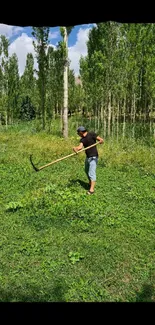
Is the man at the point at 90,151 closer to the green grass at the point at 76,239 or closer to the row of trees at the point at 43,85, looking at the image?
the green grass at the point at 76,239

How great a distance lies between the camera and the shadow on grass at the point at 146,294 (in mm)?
3367

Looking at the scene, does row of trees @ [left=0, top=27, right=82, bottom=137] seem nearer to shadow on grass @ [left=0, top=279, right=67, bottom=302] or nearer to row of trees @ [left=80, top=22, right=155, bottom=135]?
row of trees @ [left=80, top=22, right=155, bottom=135]

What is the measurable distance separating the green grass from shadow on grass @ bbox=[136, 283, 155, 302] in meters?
0.01

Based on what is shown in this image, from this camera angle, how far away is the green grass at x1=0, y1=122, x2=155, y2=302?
360 centimetres

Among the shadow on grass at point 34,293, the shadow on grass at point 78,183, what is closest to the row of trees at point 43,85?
the shadow on grass at point 78,183

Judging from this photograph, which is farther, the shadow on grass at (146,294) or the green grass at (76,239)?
the green grass at (76,239)

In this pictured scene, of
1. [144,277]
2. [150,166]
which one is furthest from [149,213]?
[150,166]

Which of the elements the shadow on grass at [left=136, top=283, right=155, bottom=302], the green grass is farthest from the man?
the shadow on grass at [left=136, top=283, right=155, bottom=302]

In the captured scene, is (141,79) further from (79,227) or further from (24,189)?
(79,227)

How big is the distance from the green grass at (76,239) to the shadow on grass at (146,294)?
12 millimetres

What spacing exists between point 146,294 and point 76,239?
1.60 m

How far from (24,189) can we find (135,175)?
142 inches

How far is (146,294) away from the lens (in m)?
3.48
